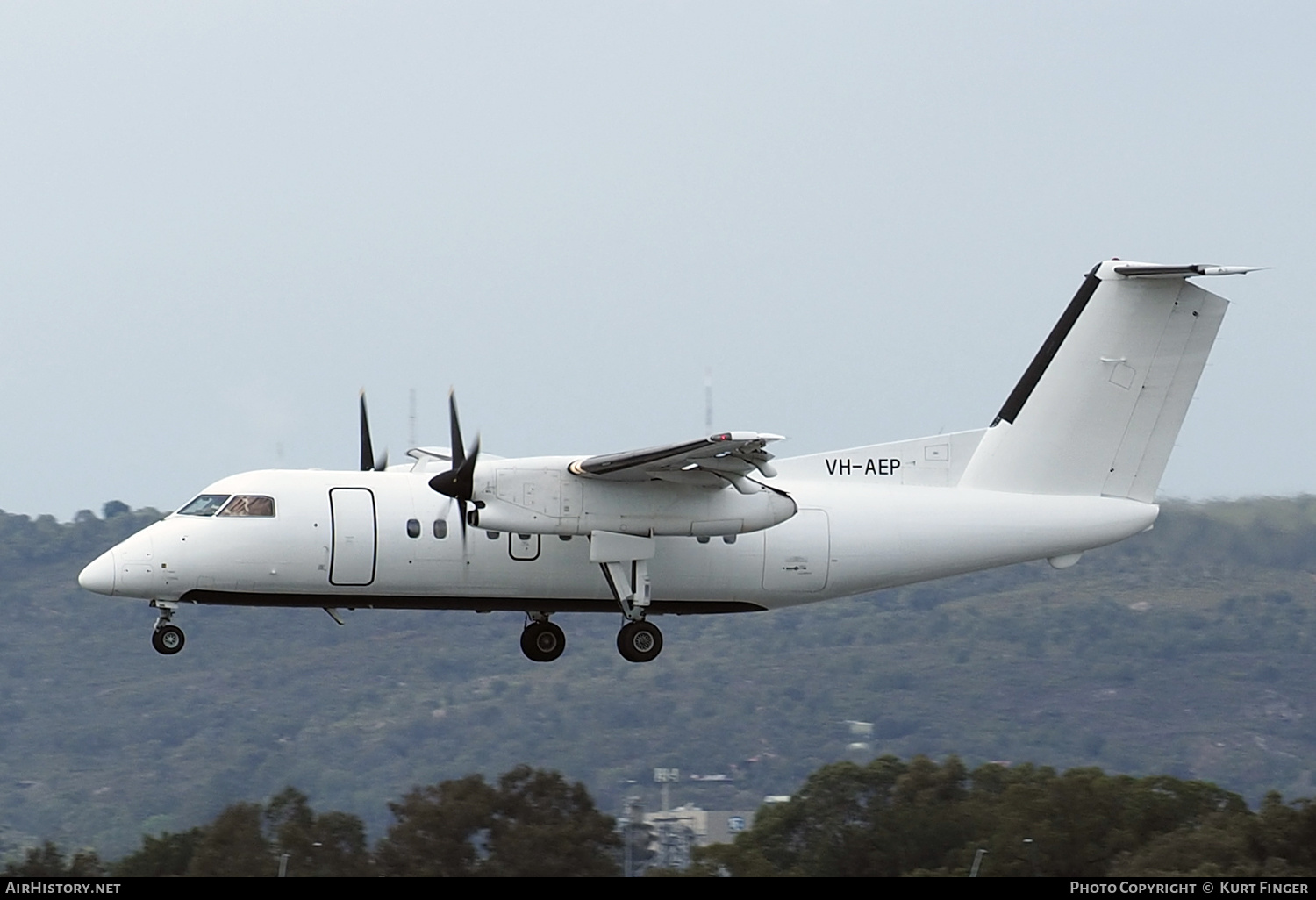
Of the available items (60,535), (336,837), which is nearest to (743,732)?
(336,837)

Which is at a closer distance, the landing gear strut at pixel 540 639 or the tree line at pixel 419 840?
the tree line at pixel 419 840

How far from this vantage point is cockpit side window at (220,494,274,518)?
18.1 meters

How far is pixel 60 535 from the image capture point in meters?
56.7

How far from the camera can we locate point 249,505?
713 inches

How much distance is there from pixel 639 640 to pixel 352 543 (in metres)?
3.28

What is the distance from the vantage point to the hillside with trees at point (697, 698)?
35375mm

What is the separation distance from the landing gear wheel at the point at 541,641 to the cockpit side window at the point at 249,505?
3314 mm

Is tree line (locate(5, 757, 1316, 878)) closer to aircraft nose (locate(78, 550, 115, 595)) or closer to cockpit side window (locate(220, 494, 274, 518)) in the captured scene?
aircraft nose (locate(78, 550, 115, 595))

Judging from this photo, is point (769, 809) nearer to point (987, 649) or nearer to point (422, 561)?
point (422, 561)

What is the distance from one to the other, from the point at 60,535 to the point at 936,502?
4348cm

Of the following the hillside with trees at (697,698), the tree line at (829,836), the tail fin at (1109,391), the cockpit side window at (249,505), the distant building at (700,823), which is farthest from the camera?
the hillside with trees at (697,698)

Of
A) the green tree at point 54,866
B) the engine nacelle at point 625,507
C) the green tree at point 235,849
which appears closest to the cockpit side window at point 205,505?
the engine nacelle at point 625,507

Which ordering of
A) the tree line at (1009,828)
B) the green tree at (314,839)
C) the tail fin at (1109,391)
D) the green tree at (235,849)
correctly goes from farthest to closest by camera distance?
the tree line at (1009,828), the tail fin at (1109,391), the green tree at (235,849), the green tree at (314,839)

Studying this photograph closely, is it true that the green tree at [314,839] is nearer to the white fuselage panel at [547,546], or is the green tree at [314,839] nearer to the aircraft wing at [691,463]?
the white fuselage panel at [547,546]
